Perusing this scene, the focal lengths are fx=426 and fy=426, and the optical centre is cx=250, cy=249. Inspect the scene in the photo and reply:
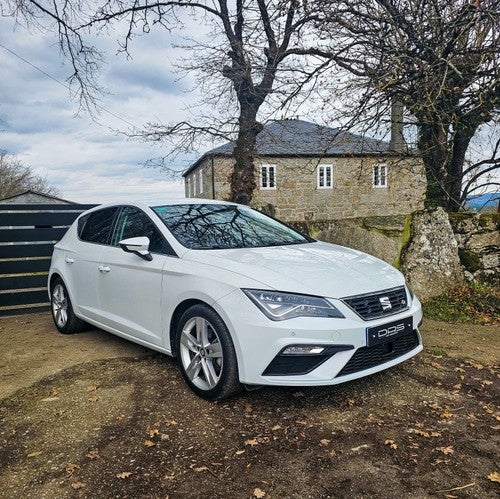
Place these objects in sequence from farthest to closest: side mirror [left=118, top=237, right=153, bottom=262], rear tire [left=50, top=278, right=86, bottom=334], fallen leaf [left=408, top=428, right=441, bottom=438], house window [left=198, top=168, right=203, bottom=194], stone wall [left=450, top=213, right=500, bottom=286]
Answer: house window [left=198, top=168, right=203, bottom=194], stone wall [left=450, top=213, right=500, bottom=286], rear tire [left=50, top=278, right=86, bottom=334], side mirror [left=118, top=237, right=153, bottom=262], fallen leaf [left=408, top=428, right=441, bottom=438]

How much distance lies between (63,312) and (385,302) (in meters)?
3.81

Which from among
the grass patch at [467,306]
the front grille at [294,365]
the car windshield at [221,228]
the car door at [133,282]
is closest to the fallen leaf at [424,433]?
the front grille at [294,365]

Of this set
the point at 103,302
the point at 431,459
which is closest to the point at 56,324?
the point at 103,302

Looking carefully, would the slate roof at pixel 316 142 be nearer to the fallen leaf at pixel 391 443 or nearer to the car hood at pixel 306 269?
the car hood at pixel 306 269

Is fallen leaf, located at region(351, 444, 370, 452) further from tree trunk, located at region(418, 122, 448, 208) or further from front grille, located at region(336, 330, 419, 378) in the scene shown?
tree trunk, located at region(418, 122, 448, 208)

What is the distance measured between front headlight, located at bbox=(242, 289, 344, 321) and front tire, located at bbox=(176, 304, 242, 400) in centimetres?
34

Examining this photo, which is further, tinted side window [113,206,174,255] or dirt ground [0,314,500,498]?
tinted side window [113,206,174,255]

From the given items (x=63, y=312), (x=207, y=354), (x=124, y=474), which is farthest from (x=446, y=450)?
(x=63, y=312)

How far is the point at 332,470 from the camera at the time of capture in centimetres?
222

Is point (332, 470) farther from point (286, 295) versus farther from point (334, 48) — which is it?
point (334, 48)

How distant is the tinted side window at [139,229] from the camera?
3.58 m

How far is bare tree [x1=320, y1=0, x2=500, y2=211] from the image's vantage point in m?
5.80

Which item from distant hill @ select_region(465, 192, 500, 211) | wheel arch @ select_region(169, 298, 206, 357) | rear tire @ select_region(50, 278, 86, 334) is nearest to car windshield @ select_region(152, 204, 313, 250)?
wheel arch @ select_region(169, 298, 206, 357)

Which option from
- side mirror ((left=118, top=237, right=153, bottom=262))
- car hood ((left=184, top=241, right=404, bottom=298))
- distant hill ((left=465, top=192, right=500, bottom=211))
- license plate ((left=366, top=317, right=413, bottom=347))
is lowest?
license plate ((left=366, top=317, right=413, bottom=347))
